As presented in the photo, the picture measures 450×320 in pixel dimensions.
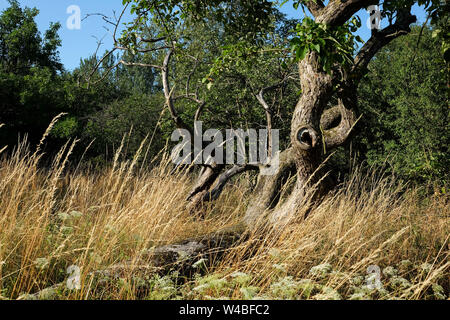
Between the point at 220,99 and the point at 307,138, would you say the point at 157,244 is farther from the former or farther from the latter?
the point at 220,99

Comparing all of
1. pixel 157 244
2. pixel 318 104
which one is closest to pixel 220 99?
pixel 318 104

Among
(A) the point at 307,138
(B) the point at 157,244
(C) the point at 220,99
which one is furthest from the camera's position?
(C) the point at 220,99

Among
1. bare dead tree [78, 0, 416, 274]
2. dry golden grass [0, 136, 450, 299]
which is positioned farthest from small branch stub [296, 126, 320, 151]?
dry golden grass [0, 136, 450, 299]

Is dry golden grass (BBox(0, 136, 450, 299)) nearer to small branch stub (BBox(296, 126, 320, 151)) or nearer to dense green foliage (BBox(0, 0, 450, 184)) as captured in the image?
small branch stub (BBox(296, 126, 320, 151))

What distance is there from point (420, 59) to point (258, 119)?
19.7 feet

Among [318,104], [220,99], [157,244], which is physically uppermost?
[220,99]

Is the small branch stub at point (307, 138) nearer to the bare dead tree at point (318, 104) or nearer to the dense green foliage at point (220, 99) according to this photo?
the bare dead tree at point (318, 104)

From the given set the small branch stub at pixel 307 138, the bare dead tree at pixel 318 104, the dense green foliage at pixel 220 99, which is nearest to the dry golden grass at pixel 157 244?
the bare dead tree at pixel 318 104

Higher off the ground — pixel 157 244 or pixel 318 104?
pixel 318 104

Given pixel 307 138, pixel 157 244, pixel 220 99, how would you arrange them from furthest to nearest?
1. pixel 220 99
2. pixel 307 138
3. pixel 157 244

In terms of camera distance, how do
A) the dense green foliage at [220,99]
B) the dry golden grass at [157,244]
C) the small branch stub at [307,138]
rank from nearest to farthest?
1. the dry golden grass at [157,244]
2. the small branch stub at [307,138]
3. the dense green foliage at [220,99]

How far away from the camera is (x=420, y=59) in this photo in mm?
11492
